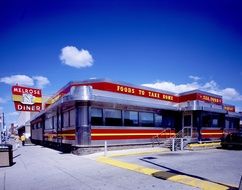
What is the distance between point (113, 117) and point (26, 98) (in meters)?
12.0

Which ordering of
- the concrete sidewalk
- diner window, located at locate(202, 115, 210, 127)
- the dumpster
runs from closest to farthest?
the concrete sidewalk → the dumpster → diner window, located at locate(202, 115, 210, 127)

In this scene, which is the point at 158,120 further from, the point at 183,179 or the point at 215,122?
the point at 183,179

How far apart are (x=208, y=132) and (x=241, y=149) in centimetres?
491

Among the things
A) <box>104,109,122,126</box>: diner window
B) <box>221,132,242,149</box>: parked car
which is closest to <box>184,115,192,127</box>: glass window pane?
<box>221,132,242,149</box>: parked car

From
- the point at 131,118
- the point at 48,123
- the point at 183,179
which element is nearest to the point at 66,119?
the point at 131,118

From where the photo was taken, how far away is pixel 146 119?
70.8 ft

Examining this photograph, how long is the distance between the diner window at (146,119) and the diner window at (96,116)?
429cm

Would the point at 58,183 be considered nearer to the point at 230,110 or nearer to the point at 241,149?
the point at 241,149

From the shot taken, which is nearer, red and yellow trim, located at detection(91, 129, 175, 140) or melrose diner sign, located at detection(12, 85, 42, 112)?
red and yellow trim, located at detection(91, 129, 175, 140)

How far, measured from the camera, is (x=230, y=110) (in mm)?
33062

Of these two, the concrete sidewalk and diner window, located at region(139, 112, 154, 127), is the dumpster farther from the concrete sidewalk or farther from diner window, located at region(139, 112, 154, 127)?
diner window, located at region(139, 112, 154, 127)

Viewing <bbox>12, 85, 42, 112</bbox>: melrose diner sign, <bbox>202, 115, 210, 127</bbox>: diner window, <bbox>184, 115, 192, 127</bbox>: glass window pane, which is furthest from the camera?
<bbox>202, 115, 210, 127</bbox>: diner window

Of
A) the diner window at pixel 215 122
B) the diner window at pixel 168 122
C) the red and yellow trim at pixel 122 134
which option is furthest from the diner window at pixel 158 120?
the diner window at pixel 215 122

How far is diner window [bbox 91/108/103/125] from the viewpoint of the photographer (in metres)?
17.7
